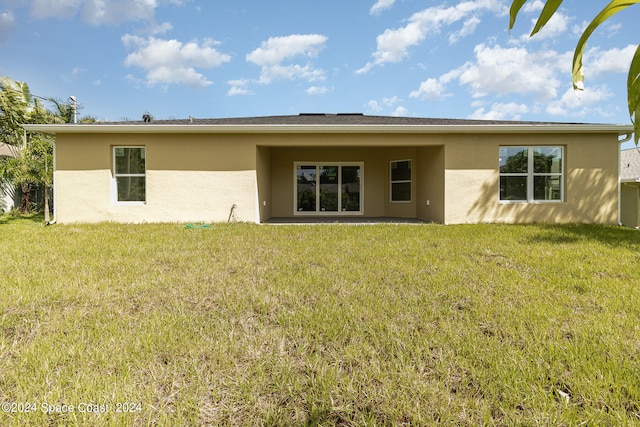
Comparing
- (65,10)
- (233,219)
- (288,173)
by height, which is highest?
(65,10)

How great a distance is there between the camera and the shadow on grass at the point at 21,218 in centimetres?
1168

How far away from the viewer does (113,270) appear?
464 cm

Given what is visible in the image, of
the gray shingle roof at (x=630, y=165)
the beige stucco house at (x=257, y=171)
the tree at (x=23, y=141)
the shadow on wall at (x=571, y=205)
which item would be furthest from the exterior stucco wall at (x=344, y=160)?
the gray shingle roof at (x=630, y=165)

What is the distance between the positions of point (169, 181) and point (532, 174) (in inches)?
454

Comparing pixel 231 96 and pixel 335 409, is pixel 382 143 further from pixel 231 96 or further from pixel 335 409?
pixel 231 96

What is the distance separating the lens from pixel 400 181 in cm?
1258

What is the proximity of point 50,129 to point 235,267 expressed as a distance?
345 inches

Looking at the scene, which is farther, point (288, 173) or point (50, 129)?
point (288, 173)

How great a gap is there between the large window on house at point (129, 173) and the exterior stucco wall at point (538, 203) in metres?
9.77

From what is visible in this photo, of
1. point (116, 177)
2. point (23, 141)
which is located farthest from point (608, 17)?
point (23, 141)

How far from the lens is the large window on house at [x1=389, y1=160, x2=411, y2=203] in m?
12.3

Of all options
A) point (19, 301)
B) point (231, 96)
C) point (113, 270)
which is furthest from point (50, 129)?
point (231, 96)

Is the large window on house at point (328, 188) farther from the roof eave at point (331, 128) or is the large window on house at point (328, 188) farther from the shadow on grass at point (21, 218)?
the shadow on grass at point (21, 218)

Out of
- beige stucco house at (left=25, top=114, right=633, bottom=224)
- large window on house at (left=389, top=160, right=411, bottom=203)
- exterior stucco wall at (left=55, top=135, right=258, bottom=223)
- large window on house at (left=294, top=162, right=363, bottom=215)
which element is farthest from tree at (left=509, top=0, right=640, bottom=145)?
large window on house at (left=294, top=162, right=363, bottom=215)
